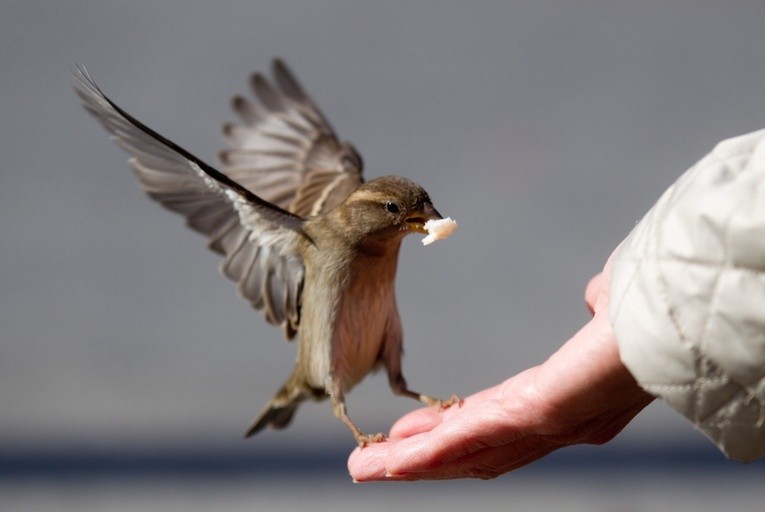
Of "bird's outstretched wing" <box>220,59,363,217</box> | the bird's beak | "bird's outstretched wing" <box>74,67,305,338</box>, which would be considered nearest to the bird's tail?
"bird's outstretched wing" <box>74,67,305,338</box>

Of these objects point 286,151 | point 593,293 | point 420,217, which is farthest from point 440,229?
point 286,151

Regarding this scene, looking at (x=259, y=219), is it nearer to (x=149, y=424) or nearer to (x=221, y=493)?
(x=221, y=493)

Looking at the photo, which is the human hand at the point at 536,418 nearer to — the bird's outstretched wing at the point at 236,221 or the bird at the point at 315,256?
the bird at the point at 315,256

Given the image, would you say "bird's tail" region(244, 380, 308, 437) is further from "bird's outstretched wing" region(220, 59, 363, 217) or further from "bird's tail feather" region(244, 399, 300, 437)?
"bird's outstretched wing" region(220, 59, 363, 217)

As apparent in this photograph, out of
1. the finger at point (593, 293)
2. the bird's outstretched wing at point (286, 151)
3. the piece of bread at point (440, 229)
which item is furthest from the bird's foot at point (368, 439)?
the bird's outstretched wing at point (286, 151)

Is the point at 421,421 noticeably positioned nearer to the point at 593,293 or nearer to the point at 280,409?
the point at 593,293
